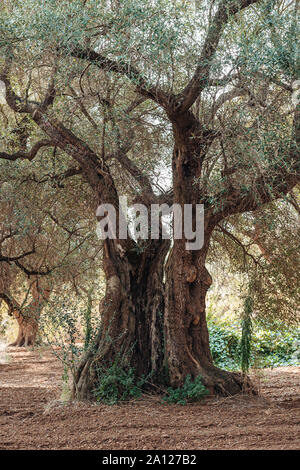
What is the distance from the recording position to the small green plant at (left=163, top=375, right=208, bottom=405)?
22.5 feet

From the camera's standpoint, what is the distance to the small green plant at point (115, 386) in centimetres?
683

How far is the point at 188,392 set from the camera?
6.91 m

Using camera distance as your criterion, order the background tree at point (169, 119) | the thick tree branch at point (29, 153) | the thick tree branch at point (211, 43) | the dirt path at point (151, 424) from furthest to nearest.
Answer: the thick tree branch at point (29, 153), the thick tree branch at point (211, 43), the background tree at point (169, 119), the dirt path at point (151, 424)

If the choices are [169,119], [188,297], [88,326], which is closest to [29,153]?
[169,119]

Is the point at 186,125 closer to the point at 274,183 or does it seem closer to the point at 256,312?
the point at 274,183

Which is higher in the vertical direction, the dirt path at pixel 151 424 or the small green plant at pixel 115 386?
the small green plant at pixel 115 386

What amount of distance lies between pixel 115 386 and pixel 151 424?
1258mm

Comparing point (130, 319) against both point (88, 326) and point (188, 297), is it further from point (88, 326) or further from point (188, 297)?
point (188, 297)

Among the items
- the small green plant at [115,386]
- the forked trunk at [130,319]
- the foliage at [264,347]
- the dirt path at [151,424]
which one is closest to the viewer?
the dirt path at [151,424]

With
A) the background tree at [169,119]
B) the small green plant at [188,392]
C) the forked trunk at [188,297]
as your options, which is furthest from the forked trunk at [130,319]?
the small green plant at [188,392]

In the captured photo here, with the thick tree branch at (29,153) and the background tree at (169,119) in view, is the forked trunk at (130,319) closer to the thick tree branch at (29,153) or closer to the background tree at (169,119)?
the background tree at (169,119)
